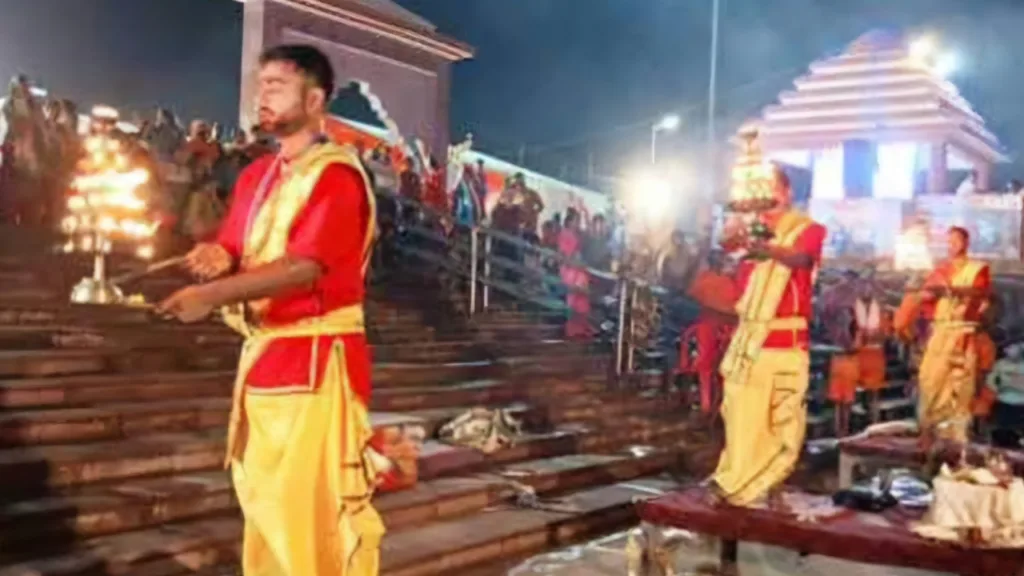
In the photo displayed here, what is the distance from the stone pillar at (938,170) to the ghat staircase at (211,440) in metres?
19.6

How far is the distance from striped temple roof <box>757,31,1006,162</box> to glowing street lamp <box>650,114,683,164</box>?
9.81ft

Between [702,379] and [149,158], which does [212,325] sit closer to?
[149,158]

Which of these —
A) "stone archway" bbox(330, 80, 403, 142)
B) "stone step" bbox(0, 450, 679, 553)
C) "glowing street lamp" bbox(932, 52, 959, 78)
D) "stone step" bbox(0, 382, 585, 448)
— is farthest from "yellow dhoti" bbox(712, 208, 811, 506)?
"glowing street lamp" bbox(932, 52, 959, 78)

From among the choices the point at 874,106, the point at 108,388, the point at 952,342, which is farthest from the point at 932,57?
the point at 108,388

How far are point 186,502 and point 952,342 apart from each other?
21.5 ft

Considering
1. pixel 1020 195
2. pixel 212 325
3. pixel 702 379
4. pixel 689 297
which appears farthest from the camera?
pixel 1020 195

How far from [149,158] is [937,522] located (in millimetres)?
7415

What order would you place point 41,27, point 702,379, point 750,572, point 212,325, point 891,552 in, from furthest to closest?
point 41,27, point 702,379, point 212,325, point 750,572, point 891,552

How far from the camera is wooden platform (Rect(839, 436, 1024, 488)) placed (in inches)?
341

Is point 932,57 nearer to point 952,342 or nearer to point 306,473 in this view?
point 952,342

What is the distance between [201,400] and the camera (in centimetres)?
743

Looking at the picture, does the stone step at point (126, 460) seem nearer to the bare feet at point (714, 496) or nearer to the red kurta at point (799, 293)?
the bare feet at point (714, 496)

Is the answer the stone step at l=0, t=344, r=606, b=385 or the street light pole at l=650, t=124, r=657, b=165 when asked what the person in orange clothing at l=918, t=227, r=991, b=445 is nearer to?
the stone step at l=0, t=344, r=606, b=385

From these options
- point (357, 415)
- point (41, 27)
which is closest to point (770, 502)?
point (357, 415)
